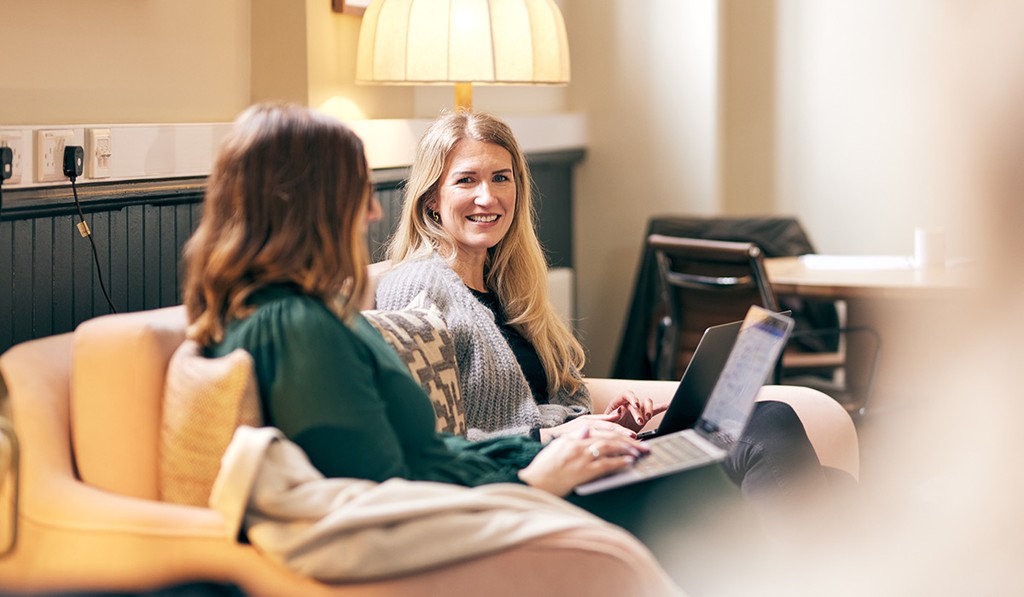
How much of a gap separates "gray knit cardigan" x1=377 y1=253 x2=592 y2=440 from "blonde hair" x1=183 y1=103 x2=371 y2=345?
1.95 ft

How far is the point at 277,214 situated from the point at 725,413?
63 cm

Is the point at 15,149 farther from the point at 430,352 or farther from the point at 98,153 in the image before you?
the point at 430,352

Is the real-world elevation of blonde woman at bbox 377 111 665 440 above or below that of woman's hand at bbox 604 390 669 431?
above

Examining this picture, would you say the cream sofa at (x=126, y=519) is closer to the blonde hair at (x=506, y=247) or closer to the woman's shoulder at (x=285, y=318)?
the woman's shoulder at (x=285, y=318)

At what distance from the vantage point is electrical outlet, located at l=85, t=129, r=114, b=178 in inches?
79.4

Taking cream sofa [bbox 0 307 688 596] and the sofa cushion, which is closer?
cream sofa [bbox 0 307 688 596]

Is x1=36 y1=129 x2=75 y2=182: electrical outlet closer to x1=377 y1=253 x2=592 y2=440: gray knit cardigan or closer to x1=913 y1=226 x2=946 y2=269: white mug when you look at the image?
x1=377 y1=253 x2=592 y2=440: gray knit cardigan

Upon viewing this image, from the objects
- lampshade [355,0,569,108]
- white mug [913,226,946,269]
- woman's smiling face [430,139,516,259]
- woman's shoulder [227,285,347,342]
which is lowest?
woman's shoulder [227,285,347,342]

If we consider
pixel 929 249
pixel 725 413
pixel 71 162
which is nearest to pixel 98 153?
pixel 71 162

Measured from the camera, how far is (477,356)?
1.95 meters

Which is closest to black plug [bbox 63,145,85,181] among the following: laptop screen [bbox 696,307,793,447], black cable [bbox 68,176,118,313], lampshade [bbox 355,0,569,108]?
black cable [bbox 68,176,118,313]

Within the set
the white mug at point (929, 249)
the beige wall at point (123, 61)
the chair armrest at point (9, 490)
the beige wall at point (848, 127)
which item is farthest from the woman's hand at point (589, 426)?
the beige wall at point (848, 127)

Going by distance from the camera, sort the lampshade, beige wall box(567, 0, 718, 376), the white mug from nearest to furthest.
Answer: the lampshade → the white mug → beige wall box(567, 0, 718, 376)

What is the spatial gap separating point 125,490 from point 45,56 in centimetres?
92
